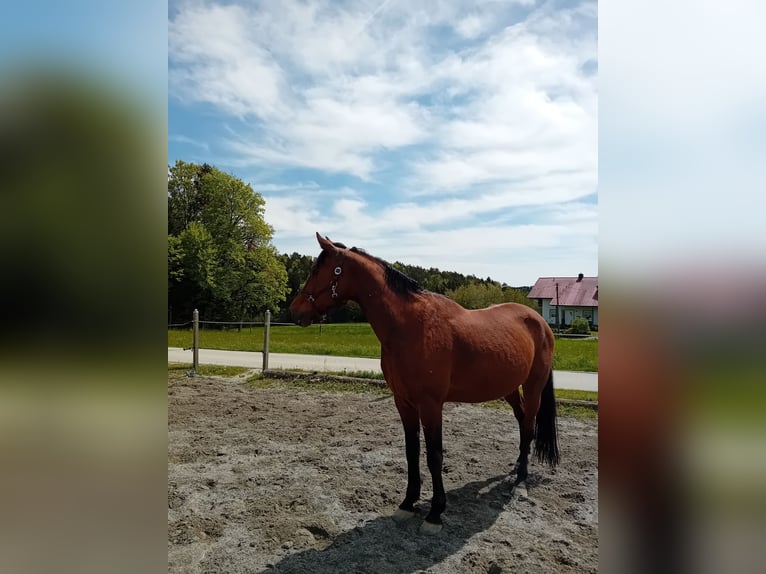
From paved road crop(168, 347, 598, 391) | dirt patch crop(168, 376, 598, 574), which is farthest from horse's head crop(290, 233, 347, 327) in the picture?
paved road crop(168, 347, 598, 391)

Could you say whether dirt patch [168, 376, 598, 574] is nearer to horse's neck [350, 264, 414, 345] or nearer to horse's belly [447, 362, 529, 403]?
horse's belly [447, 362, 529, 403]

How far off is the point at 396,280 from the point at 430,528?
204 cm

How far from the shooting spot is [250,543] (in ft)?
11.0

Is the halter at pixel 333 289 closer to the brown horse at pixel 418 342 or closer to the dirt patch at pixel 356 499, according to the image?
the brown horse at pixel 418 342

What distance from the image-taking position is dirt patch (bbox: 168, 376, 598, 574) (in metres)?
3.17

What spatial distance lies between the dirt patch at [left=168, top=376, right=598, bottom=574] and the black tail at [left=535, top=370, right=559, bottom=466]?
0.24 metres

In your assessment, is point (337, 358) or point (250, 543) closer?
point (250, 543)

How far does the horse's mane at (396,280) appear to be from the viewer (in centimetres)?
372
